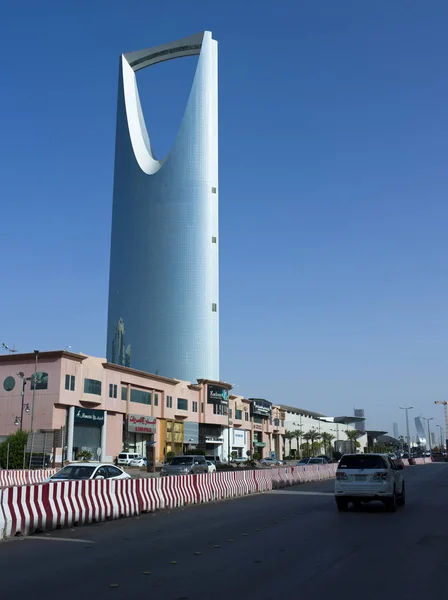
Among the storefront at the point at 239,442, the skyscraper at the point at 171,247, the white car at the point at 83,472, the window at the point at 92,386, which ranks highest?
the skyscraper at the point at 171,247

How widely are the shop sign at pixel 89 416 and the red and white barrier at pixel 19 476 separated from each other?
28263 mm

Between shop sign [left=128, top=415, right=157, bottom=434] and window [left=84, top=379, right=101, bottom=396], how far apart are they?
7396 millimetres

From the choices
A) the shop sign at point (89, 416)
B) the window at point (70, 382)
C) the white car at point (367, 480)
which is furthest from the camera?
the shop sign at point (89, 416)

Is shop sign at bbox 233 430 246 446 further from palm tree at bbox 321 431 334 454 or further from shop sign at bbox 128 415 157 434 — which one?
palm tree at bbox 321 431 334 454

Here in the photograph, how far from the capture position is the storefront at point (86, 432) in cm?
5841

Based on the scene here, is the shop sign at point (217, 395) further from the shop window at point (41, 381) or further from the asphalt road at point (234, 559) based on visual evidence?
the asphalt road at point (234, 559)

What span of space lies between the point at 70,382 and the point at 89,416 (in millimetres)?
4728

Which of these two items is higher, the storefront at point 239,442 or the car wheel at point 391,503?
the storefront at point 239,442

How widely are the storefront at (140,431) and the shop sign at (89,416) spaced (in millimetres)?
5848

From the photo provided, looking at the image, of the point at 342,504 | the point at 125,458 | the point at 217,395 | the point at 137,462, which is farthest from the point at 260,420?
the point at 342,504

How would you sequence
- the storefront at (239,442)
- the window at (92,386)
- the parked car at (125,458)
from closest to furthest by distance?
the window at (92,386), the parked car at (125,458), the storefront at (239,442)

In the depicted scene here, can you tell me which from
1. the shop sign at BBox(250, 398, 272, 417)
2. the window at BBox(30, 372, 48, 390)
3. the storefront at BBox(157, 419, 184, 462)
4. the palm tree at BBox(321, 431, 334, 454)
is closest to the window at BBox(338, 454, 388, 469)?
the window at BBox(30, 372, 48, 390)

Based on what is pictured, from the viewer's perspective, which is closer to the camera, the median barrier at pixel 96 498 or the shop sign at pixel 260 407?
the median barrier at pixel 96 498

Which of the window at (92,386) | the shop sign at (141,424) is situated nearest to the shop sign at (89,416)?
the window at (92,386)
